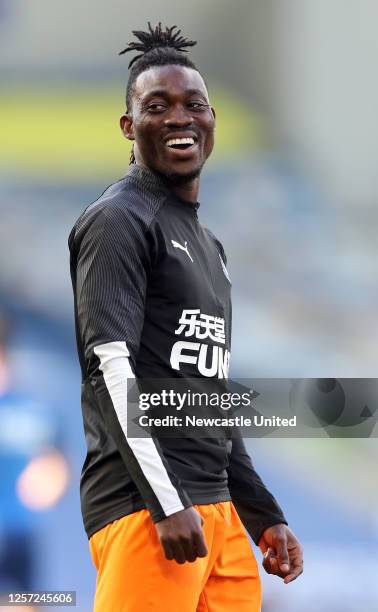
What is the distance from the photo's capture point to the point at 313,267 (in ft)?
11.6

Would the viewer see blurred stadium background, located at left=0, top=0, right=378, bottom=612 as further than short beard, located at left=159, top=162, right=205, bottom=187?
Yes

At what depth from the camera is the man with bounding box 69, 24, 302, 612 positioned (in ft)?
5.33

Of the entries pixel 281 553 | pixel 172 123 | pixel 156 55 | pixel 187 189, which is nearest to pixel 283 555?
pixel 281 553

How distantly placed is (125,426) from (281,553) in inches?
22.5

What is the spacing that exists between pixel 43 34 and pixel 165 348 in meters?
2.19

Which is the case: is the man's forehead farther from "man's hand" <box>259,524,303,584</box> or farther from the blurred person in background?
the blurred person in background

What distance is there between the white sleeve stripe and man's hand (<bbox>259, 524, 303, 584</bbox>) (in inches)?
19.5

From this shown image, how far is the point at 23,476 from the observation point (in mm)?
3346

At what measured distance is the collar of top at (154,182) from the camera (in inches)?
76.5

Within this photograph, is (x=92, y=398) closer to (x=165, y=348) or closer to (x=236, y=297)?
(x=165, y=348)

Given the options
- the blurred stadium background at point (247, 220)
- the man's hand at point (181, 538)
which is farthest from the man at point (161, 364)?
the blurred stadium background at point (247, 220)

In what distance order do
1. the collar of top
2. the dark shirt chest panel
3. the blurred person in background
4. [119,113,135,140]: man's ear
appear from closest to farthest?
the dark shirt chest panel < the collar of top < [119,113,135,140]: man's ear < the blurred person in background

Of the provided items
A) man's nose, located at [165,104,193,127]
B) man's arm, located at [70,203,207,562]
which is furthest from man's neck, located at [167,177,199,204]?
man's arm, located at [70,203,207,562]

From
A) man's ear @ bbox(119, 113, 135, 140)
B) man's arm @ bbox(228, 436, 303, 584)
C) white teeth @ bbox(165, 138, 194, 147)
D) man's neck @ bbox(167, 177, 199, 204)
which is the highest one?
man's ear @ bbox(119, 113, 135, 140)
